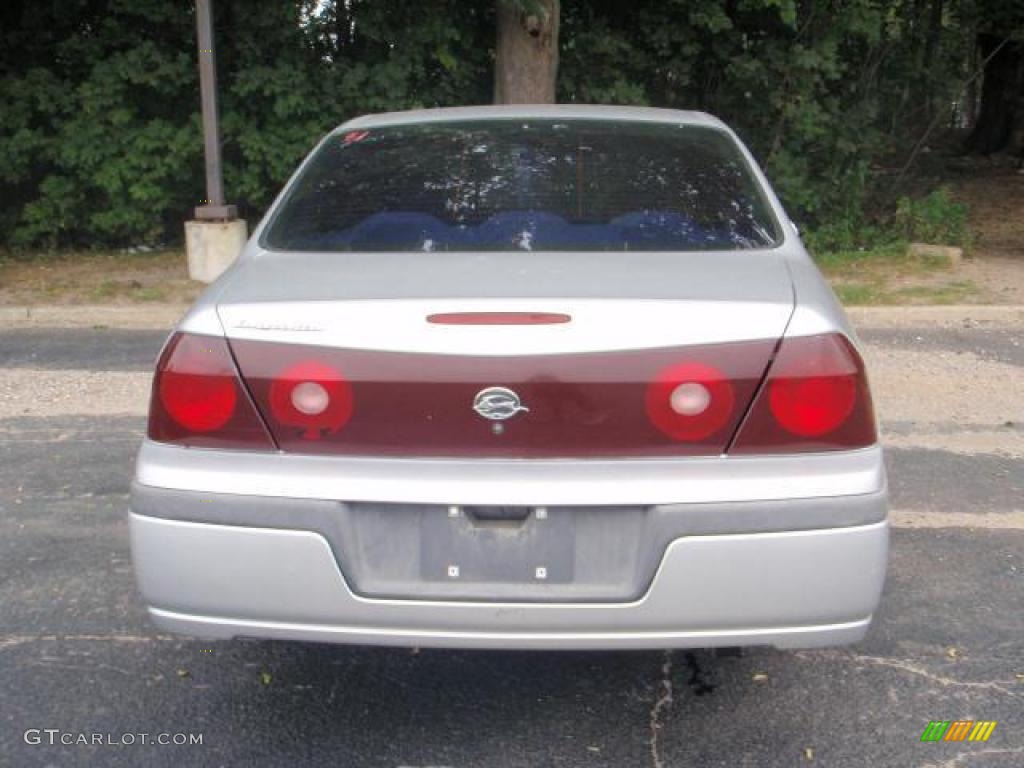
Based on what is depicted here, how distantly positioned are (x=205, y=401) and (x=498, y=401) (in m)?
0.69

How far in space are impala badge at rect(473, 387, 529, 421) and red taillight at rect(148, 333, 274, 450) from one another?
499 millimetres

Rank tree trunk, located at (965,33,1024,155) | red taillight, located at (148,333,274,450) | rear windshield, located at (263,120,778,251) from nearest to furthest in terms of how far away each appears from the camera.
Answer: red taillight, located at (148,333,274,450), rear windshield, located at (263,120,778,251), tree trunk, located at (965,33,1024,155)

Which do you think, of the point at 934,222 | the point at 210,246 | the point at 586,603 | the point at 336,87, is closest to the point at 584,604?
the point at 586,603

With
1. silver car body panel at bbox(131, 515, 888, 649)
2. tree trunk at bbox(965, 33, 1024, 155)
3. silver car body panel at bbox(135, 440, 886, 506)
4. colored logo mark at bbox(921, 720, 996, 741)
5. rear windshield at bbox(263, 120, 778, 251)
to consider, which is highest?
rear windshield at bbox(263, 120, 778, 251)

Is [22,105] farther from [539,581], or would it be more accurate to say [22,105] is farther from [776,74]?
[539,581]

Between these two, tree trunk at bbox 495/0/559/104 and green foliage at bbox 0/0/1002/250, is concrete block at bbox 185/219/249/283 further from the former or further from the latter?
tree trunk at bbox 495/0/559/104

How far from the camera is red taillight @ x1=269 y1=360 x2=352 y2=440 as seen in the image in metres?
2.50

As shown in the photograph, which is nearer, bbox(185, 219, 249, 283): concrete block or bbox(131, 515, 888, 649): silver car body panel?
bbox(131, 515, 888, 649): silver car body panel

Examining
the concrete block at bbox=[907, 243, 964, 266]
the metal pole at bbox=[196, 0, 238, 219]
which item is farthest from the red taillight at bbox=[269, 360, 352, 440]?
the concrete block at bbox=[907, 243, 964, 266]

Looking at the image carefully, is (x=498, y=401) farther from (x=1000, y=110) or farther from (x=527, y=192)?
(x=1000, y=110)

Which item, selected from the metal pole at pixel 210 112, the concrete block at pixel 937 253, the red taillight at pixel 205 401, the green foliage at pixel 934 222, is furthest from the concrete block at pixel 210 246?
the red taillight at pixel 205 401

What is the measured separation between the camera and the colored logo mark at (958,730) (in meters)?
2.96

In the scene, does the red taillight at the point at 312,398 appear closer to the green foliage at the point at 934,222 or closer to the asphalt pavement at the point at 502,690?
the asphalt pavement at the point at 502,690

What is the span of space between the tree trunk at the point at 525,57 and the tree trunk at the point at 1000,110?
42.7 feet
